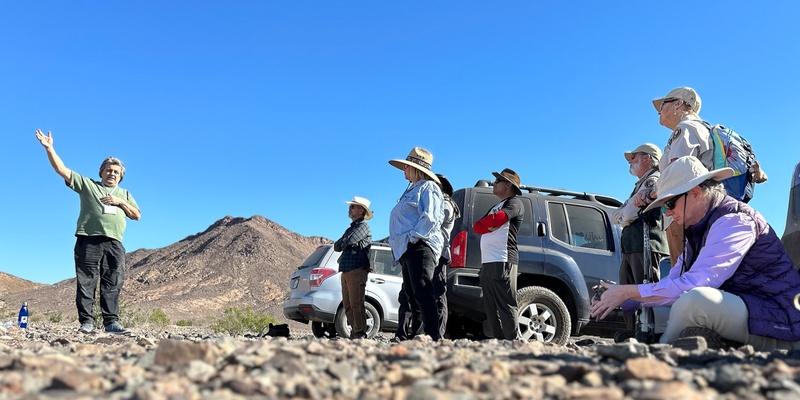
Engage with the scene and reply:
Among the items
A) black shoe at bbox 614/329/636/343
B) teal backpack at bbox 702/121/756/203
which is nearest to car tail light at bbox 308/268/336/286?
black shoe at bbox 614/329/636/343

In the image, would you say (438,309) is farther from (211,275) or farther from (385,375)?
(211,275)

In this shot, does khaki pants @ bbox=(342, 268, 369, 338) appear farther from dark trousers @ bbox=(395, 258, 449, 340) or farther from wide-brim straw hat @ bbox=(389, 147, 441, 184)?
wide-brim straw hat @ bbox=(389, 147, 441, 184)

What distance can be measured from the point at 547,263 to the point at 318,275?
3.32 m

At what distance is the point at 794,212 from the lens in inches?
221

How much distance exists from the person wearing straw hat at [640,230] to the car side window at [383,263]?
163 inches

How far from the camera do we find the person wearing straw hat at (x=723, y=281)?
387 cm

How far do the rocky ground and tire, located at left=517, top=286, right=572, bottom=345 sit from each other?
14.7ft

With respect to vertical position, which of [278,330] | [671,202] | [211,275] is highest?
[211,275]

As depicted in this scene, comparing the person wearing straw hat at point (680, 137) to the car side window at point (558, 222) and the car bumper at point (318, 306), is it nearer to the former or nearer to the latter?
the car side window at point (558, 222)

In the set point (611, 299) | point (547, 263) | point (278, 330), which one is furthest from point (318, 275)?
point (611, 299)

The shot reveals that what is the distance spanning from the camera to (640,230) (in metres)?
6.13

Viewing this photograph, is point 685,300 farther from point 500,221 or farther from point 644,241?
point 500,221

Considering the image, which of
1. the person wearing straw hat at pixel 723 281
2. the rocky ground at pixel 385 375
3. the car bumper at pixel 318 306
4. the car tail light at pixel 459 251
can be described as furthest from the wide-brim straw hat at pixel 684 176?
the car bumper at pixel 318 306

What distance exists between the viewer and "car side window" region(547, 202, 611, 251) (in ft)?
27.3
